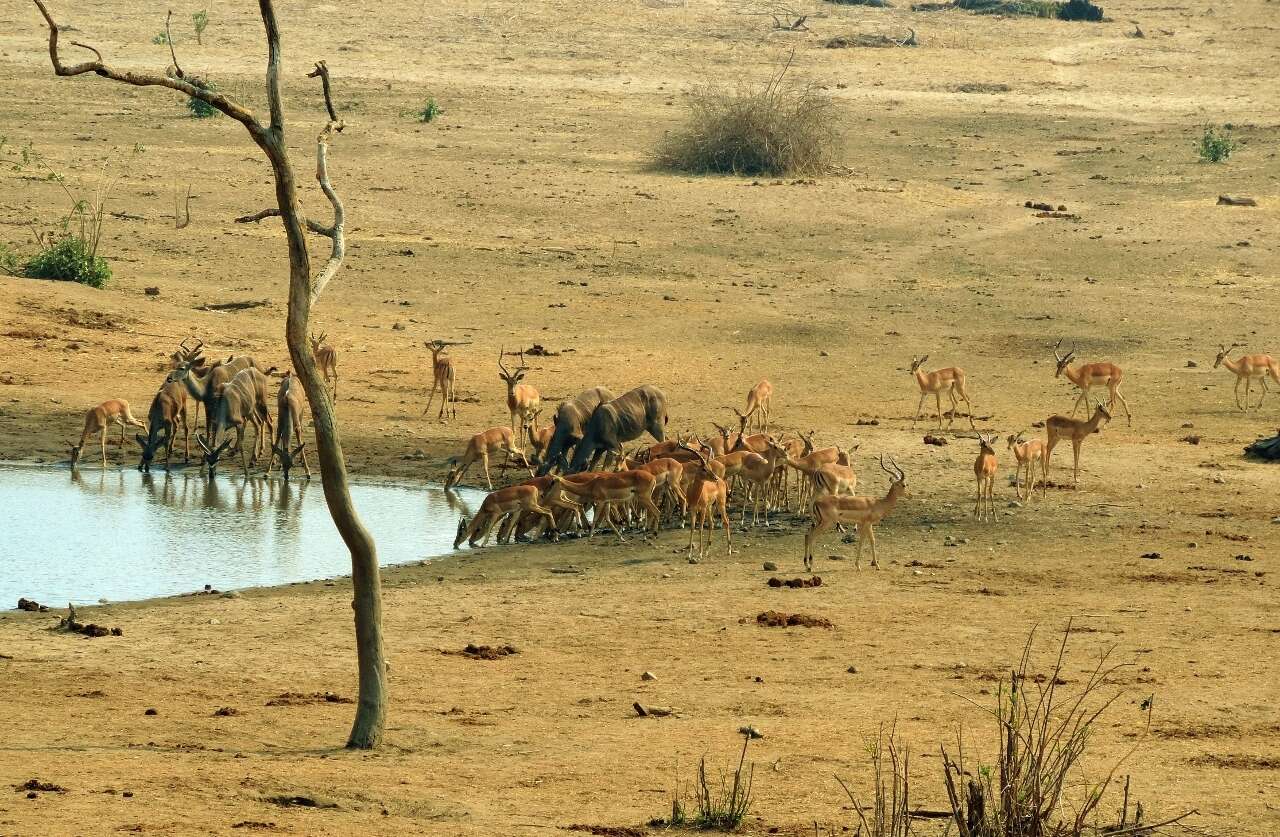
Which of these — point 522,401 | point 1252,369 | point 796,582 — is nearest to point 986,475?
point 796,582

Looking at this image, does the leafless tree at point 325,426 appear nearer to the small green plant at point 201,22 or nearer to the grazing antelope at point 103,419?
the grazing antelope at point 103,419

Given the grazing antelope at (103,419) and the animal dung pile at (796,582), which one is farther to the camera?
the grazing antelope at (103,419)

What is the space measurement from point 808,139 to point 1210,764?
25.3 meters

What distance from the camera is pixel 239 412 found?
59.1 ft

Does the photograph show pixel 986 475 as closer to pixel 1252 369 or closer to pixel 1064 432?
pixel 1064 432

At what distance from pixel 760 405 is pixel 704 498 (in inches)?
189

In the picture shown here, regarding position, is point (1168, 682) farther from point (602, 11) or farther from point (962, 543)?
point (602, 11)

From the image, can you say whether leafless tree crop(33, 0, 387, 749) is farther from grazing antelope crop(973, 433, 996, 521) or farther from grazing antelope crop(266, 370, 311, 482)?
grazing antelope crop(266, 370, 311, 482)

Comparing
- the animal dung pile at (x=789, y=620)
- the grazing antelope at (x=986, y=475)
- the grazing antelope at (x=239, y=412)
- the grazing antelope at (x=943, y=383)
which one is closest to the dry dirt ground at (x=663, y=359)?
the animal dung pile at (x=789, y=620)

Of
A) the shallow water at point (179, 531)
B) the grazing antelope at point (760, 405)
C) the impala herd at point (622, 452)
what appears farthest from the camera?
the grazing antelope at point (760, 405)

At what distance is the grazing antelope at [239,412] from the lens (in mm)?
17938

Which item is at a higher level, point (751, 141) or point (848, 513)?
point (751, 141)

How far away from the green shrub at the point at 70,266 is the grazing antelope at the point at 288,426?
22.3 ft

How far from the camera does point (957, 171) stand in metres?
34.8
